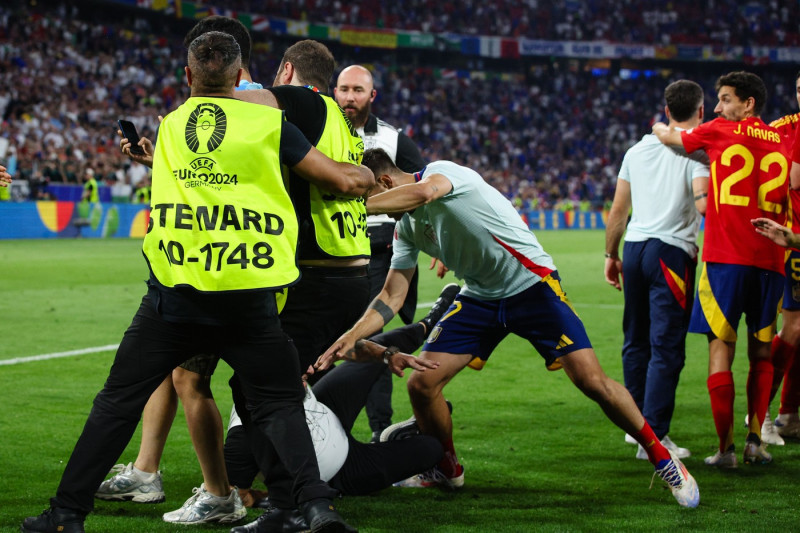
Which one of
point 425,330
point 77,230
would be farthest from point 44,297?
point 77,230

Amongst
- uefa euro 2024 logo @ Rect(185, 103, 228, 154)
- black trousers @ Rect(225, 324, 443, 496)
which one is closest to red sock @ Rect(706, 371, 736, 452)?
black trousers @ Rect(225, 324, 443, 496)

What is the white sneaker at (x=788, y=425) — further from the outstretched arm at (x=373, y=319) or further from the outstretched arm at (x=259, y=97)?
the outstretched arm at (x=259, y=97)

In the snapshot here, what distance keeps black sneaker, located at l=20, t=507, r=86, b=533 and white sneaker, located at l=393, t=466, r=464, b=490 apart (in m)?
1.76

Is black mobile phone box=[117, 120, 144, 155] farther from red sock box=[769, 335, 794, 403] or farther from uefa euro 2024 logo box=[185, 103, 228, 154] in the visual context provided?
red sock box=[769, 335, 794, 403]

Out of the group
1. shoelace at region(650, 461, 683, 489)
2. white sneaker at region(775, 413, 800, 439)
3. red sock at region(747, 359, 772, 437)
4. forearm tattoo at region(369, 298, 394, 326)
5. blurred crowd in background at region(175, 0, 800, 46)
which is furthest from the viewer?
blurred crowd in background at region(175, 0, 800, 46)

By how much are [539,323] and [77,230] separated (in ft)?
75.3

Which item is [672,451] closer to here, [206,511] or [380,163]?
[380,163]

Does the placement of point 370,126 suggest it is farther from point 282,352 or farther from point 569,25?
point 569,25

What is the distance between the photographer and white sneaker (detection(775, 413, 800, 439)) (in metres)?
6.22

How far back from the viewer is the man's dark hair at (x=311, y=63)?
4.42m

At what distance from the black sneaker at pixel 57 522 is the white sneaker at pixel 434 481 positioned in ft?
5.78

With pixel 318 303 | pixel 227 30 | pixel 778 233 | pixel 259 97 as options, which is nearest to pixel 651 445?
pixel 778 233

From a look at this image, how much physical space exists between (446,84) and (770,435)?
160 ft

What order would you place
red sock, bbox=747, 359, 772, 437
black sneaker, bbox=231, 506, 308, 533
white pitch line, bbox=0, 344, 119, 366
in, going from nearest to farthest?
black sneaker, bbox=231, 506, 308, 533, red sock, bbox=747, 359, 772, 437, white pitch line, bbox=0, 344, 119, 366
